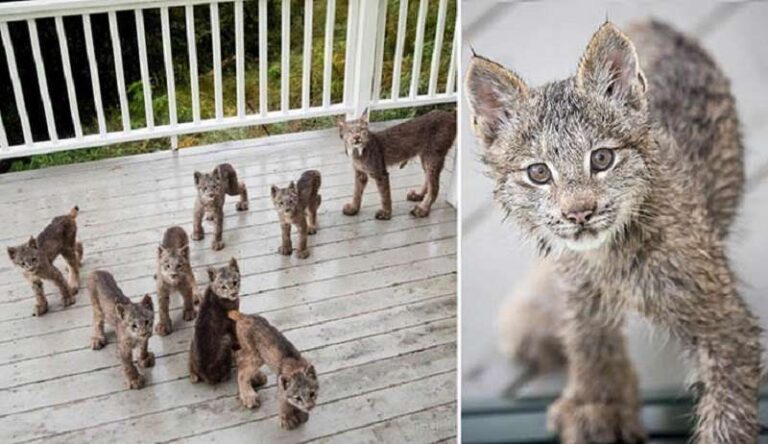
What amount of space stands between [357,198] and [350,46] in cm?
83

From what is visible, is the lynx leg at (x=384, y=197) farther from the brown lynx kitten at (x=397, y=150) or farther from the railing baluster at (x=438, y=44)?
the railing baluster at (x=438, y=44)

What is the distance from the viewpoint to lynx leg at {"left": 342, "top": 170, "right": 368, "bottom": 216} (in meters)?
3.46

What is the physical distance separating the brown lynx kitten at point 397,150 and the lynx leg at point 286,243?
36 cm

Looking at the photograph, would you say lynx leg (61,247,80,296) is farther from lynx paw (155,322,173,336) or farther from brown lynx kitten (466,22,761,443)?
brown lynx kitten (466,22,761,443)

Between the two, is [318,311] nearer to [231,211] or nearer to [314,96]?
[231,211]

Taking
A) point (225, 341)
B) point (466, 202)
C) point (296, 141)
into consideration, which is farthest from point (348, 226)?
point (466, 202)

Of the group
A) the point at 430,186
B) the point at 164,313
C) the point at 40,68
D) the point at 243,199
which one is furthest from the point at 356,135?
the point at 40,68

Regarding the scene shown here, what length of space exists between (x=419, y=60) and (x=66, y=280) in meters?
1.90

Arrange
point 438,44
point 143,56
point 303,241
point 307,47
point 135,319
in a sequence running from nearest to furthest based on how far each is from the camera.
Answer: point 135,319 < point 303,241 < point 143,56 < point 307,47 < point 438,44

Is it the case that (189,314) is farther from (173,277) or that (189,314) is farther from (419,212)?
(419,212)

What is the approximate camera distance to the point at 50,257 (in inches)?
112

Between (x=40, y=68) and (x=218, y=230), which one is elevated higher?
(x=40, y=68)

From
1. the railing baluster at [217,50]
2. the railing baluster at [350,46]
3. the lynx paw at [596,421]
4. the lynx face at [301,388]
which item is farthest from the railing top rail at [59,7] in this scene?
the lynx paw at [596,421]

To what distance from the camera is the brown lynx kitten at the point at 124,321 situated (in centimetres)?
249
